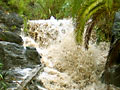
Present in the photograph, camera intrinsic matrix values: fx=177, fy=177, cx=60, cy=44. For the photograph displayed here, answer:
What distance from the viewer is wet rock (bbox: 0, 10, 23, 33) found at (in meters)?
5.43

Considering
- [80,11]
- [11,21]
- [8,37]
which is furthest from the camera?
[11,21]

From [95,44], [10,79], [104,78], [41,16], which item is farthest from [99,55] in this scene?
[41,16]

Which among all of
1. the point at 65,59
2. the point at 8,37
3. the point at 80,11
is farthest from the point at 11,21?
the point at 80,11

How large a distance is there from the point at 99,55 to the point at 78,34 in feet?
5.50

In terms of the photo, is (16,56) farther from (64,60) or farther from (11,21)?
(11,21)

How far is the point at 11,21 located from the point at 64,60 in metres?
2.25

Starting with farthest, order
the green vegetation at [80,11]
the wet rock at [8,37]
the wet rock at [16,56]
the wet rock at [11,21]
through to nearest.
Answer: the wet rock at [11,21], the wet rock at [8,37], the wet rock at [16,56], the green vegetation at [80,11]

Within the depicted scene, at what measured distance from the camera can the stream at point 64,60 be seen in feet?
12.0

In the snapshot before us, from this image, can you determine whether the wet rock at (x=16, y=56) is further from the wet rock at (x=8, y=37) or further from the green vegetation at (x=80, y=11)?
the green vegetation at (x=80, y=11)

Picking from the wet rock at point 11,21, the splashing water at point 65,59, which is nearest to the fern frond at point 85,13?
the splashing water at point 65,59

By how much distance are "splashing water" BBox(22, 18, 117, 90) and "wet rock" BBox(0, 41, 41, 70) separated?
0.41 m

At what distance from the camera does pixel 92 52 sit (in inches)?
189

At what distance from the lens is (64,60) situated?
4727 mm

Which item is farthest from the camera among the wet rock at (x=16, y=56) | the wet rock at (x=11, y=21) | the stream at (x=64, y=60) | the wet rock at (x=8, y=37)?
the wet rock at (x=11, y=21)
